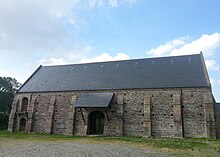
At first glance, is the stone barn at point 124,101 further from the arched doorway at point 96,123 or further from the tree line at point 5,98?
the tree line at point 5,98

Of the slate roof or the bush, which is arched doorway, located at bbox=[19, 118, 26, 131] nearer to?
the slate roof

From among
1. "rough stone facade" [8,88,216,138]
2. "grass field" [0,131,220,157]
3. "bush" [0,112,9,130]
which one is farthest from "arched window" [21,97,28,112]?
"grass field" [0,131,220,157]

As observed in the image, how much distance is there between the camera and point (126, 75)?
2209cm

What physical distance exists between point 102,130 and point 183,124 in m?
7.64

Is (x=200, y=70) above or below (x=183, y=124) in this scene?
above

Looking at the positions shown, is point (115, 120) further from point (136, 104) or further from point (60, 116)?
point (60, 116)

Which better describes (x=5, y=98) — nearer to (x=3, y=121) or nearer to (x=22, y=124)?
(x=3, y=121)

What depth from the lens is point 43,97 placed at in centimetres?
→ 2328

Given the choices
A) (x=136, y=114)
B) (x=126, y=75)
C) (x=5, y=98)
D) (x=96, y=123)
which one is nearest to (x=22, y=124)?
(x=96, y=123)

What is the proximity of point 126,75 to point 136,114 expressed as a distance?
14.9ft

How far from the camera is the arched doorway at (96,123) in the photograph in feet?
68.5

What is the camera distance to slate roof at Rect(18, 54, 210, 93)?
64.6 ft

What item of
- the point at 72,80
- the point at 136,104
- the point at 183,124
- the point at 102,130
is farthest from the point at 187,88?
the point at 72,80

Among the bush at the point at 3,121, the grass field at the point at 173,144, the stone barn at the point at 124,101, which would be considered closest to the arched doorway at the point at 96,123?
the stone barn at the point at 124,101
